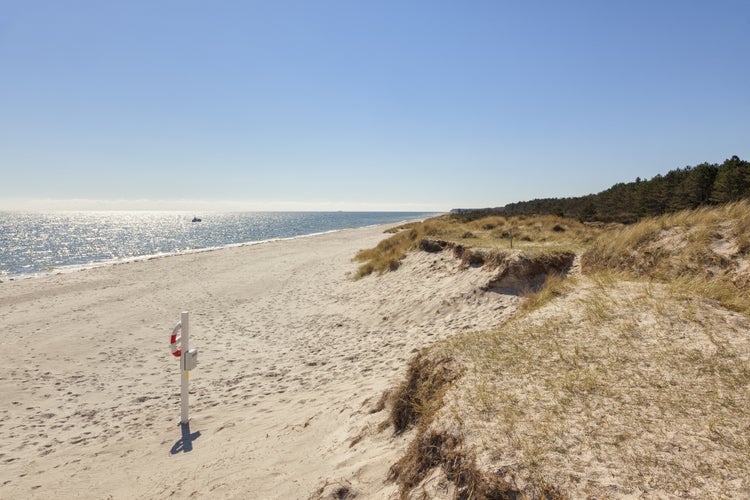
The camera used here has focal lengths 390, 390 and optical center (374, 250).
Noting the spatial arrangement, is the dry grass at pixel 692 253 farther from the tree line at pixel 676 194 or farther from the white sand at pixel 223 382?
the tree line at pixel 676 194

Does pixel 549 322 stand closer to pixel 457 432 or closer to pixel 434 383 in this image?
pixel 434 383

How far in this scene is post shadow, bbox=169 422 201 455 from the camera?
5.78 m

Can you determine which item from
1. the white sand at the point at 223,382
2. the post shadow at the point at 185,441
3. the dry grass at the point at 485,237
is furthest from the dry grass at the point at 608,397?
the dry grass at the point at 485,237

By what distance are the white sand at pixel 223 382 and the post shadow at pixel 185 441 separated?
6 centimetres

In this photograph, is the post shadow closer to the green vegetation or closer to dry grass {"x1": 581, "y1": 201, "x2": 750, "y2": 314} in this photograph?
the green vegetation

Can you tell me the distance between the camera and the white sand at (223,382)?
4.87 m

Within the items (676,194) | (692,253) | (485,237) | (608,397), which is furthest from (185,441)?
(676,194)

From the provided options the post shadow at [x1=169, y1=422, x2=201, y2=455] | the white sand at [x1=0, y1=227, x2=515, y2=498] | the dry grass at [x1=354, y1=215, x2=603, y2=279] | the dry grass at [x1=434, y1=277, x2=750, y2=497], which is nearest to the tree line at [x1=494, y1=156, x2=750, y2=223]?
the dry grass at [x1=354, y1=215, x2=603, y2=279]

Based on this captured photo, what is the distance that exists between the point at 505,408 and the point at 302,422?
10.7 feet

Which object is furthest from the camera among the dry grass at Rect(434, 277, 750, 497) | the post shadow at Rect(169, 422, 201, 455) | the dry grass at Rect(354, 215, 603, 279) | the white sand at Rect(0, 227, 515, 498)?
the dry grass at Rect(354, 215, 603, 279)

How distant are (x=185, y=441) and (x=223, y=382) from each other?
257cm

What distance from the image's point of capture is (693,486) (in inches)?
109

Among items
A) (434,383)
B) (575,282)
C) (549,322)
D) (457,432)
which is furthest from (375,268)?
(457,432)

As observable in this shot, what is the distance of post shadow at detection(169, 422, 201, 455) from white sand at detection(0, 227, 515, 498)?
0.21ft
